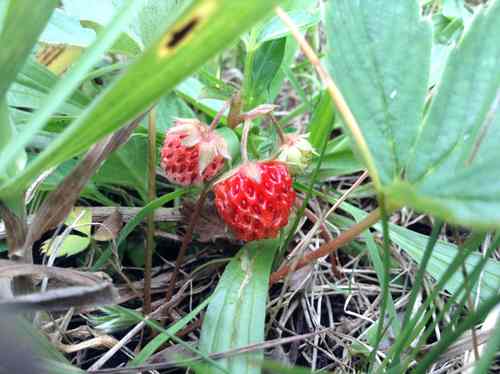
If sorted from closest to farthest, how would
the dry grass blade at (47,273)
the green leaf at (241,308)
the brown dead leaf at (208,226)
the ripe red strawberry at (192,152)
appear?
1. the dry grass blade at (47,273)
2. the green leaf at (241,308)
3. the ripe red strawberry at (192,152)
4. the brown dead leaf at (208,226)

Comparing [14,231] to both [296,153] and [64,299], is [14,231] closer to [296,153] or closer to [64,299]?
[64,299]

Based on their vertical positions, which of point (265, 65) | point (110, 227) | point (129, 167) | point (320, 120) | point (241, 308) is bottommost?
point (241, 308)

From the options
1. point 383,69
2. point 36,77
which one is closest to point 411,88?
point 383,69

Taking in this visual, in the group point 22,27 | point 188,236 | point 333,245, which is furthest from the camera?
point 188,236

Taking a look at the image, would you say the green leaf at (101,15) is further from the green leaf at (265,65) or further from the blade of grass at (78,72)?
the blade of grass at (78,72)

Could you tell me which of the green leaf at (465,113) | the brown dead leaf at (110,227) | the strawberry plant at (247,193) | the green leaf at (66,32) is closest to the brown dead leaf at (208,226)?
the strawberry plant at (247,193)

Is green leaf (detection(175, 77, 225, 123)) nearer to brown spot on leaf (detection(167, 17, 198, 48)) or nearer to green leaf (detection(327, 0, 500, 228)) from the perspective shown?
green leaf (detection(327, 0, 500, 228))

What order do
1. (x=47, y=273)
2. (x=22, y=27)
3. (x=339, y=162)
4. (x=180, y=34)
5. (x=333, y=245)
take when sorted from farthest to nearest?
1. (x=339, y=162)
2. (x=333, y=245)
3. (x=47, y=273)
4. (x=22, y=27)
5. (x=180, y=34)
